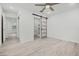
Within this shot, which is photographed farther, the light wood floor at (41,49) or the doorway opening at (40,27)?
the doorway opening at (40,27)

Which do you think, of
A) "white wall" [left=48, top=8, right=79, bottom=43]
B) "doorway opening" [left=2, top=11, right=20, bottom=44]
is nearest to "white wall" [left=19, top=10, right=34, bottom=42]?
"doorway opening" [left=2, top=11, right=20, bottom=44]

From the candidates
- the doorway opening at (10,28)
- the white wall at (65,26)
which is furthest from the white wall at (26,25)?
the white wall at (65,26)

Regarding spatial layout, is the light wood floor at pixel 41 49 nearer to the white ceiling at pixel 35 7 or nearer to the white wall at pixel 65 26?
the white wall at pixel 65 26

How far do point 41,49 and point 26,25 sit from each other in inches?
25.3

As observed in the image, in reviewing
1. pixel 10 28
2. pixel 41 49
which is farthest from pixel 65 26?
pixel 10 28

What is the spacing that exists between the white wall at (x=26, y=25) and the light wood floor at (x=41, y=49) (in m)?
0.15

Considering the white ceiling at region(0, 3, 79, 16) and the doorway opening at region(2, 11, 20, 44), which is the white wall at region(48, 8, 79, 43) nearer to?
the white ceiling at region(0, 3, 79, 16)

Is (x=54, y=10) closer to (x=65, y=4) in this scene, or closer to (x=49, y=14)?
(x=49, y=14)

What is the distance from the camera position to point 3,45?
5.26 ft

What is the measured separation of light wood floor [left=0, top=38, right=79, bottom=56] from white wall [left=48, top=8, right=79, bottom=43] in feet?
0.50

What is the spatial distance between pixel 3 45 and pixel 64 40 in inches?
53.6

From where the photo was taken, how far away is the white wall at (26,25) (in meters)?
1.74

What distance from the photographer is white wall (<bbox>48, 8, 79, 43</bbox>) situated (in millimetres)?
1757

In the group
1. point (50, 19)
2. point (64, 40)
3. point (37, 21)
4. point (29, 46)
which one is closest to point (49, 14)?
point (50, 19)
